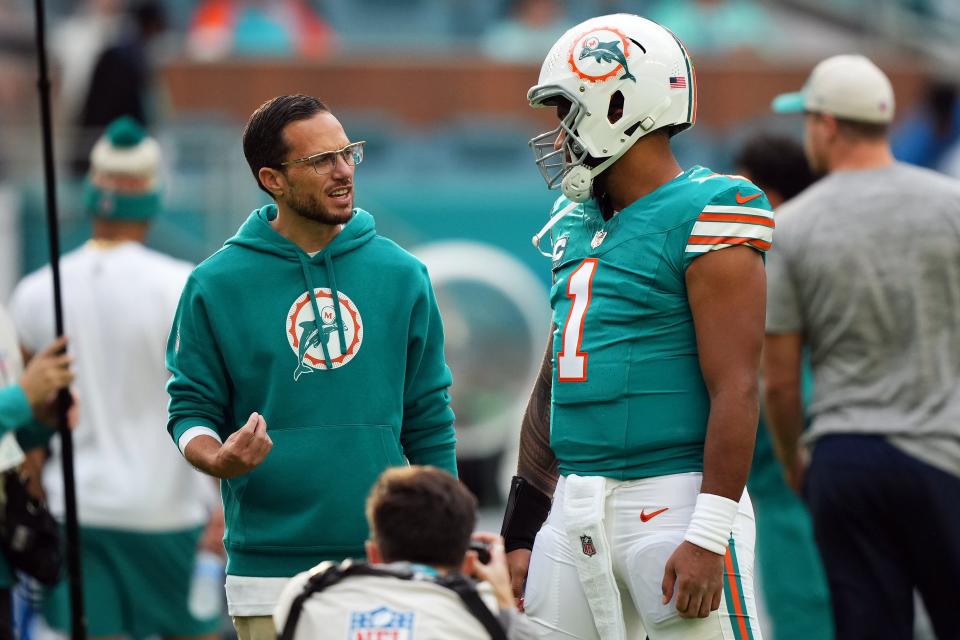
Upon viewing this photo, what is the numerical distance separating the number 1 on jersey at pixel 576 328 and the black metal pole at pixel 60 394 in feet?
5.68

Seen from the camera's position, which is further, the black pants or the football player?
the black pants

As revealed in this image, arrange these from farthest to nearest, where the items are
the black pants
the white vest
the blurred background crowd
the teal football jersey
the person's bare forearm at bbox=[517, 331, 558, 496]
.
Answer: the blurred background crowd → the white vest → the black pants → the person's bare forearm at bbox=[517, 331, 558, 496] → the teal football jersey

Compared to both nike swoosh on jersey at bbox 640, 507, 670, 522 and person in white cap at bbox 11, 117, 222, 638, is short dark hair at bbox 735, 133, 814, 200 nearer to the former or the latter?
person in white cap at bbox 11, 117, 222, 638

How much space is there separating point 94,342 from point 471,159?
5.49 metres

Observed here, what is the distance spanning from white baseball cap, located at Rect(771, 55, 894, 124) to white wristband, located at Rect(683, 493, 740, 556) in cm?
237

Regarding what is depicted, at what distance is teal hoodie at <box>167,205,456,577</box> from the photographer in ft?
12.4

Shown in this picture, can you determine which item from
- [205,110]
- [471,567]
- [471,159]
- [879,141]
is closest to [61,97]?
[205,110]

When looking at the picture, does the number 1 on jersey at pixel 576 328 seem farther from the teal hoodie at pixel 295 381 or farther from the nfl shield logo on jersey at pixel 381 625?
the nfl shield logo on jersey at pixel 381 625

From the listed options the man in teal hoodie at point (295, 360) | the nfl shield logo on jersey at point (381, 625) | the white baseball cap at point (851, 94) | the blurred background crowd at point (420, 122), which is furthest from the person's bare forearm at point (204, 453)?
the blurred background crowd at point (420, 122)

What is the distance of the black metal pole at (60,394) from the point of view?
4695 millimetres

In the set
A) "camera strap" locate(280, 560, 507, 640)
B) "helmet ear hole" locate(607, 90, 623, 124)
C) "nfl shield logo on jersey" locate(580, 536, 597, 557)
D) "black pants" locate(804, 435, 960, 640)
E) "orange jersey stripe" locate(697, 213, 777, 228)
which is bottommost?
"black pants" locate(804, 435, 960, 640)

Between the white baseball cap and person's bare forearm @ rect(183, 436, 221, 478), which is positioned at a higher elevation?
the white baseball cap

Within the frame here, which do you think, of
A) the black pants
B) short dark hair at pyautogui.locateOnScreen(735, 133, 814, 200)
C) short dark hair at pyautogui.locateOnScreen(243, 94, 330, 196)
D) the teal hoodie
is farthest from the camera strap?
short dark hair at pyautogui.locateOnScreen(735, 133, 814, 200)

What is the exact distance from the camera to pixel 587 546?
3.58m
